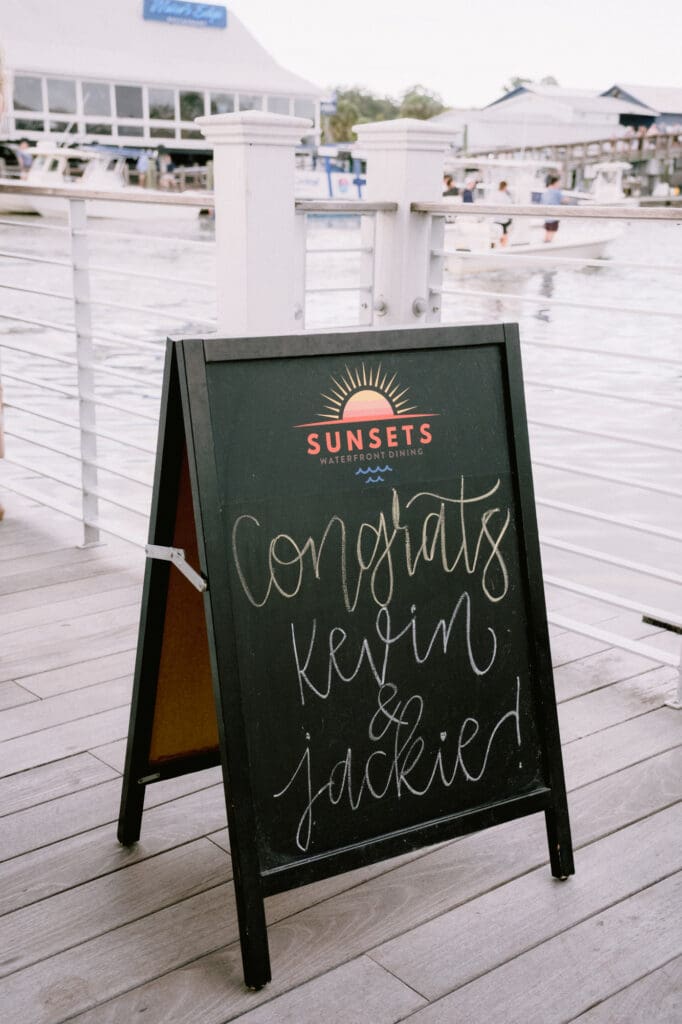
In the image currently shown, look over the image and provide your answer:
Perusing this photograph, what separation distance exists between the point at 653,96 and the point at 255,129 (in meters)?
76.6

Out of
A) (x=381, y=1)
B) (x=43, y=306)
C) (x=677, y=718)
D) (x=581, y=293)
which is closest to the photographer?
(x=677, y=718)

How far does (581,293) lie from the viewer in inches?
572

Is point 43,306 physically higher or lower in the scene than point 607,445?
higher

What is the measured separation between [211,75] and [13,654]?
44.9 metres

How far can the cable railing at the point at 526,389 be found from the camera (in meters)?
2.62

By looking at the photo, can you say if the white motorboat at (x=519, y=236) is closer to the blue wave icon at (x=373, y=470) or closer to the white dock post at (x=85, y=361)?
the white dock post at (x=85, y=361)

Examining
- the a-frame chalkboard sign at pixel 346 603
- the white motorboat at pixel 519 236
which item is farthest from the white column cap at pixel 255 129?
the white motorboat at pixel 519 236

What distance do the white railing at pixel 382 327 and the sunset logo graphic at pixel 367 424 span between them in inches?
9.2

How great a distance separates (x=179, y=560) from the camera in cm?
159

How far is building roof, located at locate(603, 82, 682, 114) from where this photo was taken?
2680 inches

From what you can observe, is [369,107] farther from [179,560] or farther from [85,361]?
[179,560]

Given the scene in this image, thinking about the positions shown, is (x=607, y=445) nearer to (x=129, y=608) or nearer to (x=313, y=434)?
(x=129, y=608)

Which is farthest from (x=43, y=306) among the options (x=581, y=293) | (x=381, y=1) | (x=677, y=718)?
(x=381, y=1)

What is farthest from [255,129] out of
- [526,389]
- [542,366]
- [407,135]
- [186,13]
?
[186,13]
